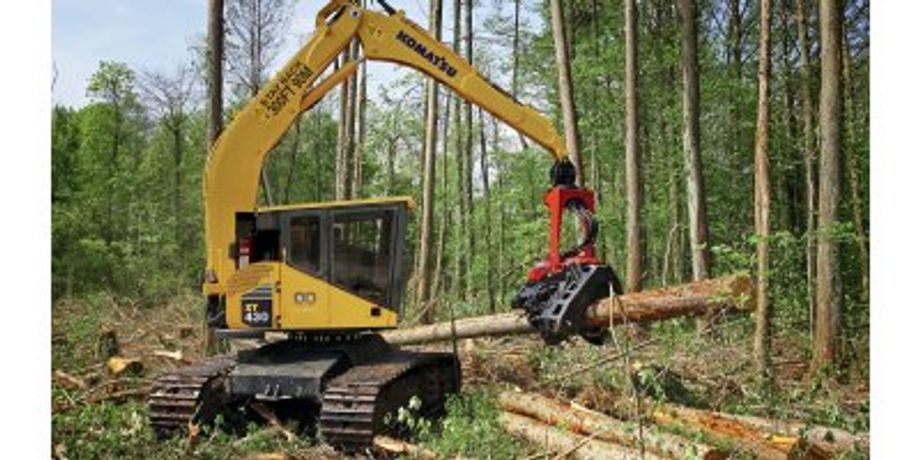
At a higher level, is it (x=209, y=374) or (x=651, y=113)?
(x=651, y=113)

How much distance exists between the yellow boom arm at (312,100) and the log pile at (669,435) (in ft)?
7.55

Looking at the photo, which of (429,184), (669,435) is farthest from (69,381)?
(429,184)

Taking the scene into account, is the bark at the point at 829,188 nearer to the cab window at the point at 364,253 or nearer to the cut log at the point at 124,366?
the cab window at the point at 364,253

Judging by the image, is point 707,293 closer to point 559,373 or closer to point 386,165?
point 559,373

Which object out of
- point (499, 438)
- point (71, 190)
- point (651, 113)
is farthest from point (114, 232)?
point (499, 438)

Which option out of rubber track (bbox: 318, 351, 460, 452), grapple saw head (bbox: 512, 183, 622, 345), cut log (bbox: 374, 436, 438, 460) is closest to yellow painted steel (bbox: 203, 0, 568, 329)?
rubber track (bbox: 318, 351, 460, 452)

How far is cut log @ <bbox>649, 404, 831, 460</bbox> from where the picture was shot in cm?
585

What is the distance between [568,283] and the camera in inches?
292

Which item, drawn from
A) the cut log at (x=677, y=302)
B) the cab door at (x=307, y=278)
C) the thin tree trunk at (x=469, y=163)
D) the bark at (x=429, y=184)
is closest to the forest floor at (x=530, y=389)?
the cut log at (x=677, y=302)

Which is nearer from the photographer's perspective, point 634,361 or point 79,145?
point 634,361

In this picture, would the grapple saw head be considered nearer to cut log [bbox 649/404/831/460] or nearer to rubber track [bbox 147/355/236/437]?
cut log [bbox 649/404/831/460]

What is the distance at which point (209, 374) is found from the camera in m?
8.66
